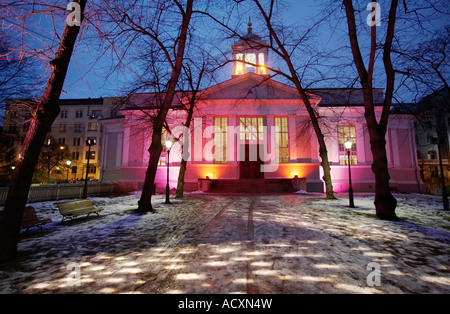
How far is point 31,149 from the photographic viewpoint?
4.15m

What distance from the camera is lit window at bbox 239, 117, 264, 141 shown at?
68.5 ft

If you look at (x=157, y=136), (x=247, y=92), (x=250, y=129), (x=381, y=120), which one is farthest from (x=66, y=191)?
(x=381, y=120)

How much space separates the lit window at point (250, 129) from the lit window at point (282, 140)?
1812mm

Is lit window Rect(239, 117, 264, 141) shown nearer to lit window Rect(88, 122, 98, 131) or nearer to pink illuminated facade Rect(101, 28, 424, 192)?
pink illuminated facade Rect(101, 28, 424, 192)

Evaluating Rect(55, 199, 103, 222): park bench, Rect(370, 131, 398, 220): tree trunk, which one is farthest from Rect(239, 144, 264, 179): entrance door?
Rect(55, 199, 103, 222): park bench

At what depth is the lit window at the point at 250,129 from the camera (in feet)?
68.5

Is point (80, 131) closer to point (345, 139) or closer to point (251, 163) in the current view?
point (251, 163)

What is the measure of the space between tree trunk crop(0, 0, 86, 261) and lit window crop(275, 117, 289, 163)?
18.6m

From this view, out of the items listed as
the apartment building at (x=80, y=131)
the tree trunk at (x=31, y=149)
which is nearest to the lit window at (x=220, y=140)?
the tree trunk at (x=31, y=149)

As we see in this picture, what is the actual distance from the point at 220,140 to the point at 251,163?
4169mm

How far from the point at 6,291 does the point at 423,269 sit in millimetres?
6582

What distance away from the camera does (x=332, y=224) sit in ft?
21.2
